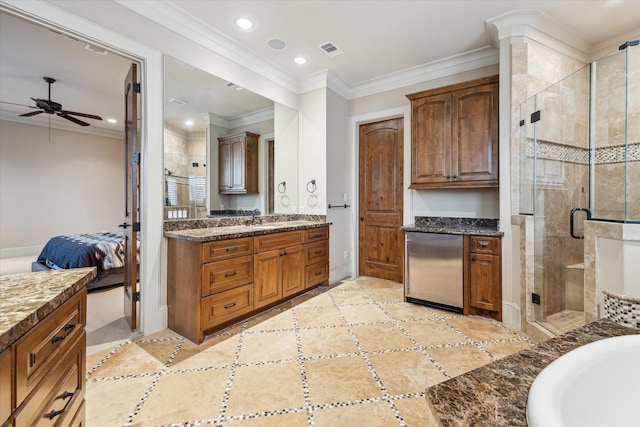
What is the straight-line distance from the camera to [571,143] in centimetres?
256

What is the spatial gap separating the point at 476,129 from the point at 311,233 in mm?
2170

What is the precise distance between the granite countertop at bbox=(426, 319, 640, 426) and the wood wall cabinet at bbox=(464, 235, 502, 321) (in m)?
1.97

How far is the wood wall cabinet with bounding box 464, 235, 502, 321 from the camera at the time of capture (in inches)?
109

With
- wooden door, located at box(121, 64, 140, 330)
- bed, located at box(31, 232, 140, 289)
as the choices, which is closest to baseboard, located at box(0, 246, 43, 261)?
bed, located at box(31, 232, 140, 289)

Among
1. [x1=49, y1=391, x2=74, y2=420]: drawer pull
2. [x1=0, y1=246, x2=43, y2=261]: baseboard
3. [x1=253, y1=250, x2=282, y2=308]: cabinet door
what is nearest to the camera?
[x1=49, y1=391, x2=74, y2=420]: drawer pull

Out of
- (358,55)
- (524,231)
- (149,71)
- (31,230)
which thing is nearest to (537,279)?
(524,231)

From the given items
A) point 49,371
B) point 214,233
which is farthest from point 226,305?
point 49,371

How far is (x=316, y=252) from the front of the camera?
3.58 metres

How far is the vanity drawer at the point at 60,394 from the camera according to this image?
73cm

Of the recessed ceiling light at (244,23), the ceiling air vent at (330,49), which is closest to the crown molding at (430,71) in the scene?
the ceiling air vent at (330,49)

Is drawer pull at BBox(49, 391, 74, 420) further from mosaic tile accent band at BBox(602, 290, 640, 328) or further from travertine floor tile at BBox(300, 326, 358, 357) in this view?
mosaic tile accent band at BBox(602, 290, 640, 328)

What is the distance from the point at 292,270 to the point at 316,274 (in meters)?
0.49

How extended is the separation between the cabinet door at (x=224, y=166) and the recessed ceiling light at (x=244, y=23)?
1191mm

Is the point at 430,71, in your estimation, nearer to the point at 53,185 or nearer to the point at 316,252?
the point at 316,252
